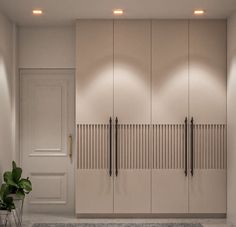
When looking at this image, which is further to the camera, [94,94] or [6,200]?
[94,94]

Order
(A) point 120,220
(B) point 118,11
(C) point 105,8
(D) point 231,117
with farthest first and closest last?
1. (A) point 120,220
2. (D) point 231,117
3. (B) point 118,11
4. (C) point 105,8

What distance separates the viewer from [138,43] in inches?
230

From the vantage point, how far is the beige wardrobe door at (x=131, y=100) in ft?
19.2

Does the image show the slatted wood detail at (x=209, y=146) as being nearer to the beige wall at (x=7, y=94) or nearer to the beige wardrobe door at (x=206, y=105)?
the beige wardrobe door at (x=206, y=105)

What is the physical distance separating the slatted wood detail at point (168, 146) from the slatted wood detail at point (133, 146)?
105 millimetres

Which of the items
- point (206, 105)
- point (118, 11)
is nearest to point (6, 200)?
point (118, 11)

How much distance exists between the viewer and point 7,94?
563 cm

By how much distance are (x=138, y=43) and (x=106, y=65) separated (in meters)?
0.51

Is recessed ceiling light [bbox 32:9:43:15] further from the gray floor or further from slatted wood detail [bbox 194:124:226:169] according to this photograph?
the gray floor

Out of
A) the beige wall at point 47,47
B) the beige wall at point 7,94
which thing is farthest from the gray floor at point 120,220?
the beige wall at point 47,47

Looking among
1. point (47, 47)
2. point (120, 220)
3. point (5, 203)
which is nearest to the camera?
→ point (5, 203)

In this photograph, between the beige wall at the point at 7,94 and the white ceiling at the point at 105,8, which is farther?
the beige wall at the point at 7,94

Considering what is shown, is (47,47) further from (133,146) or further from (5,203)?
(5,203)

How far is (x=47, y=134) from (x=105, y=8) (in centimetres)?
200
